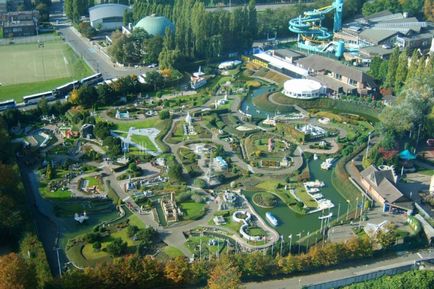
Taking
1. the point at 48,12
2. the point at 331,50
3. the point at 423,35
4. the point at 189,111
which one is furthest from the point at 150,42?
the point at 423,35

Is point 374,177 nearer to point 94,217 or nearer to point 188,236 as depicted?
point 188,236

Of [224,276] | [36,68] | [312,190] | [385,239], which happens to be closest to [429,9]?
[312,190]

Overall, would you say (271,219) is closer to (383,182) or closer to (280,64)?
(383,182)

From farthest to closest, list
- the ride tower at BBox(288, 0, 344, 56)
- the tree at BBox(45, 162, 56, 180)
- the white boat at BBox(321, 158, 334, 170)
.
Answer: the ride tower at BBox(288, 0, 344, 56) < the white boat at BBox(321, 158, 334, 170) < the tree at BBox(45, 162, 56, 180)

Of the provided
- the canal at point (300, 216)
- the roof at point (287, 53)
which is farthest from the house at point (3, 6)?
the canal at point (300, 216)

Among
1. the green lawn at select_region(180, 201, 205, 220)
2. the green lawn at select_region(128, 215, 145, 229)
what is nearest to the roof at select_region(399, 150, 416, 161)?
the green lawn at select_region(180, 201, 205, 220)

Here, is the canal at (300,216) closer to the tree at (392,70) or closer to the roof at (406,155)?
the roof at (406,155)

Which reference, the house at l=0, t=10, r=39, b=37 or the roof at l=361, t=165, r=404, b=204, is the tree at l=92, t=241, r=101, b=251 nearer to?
the roof at l=361, t=165, r=404, b=204
